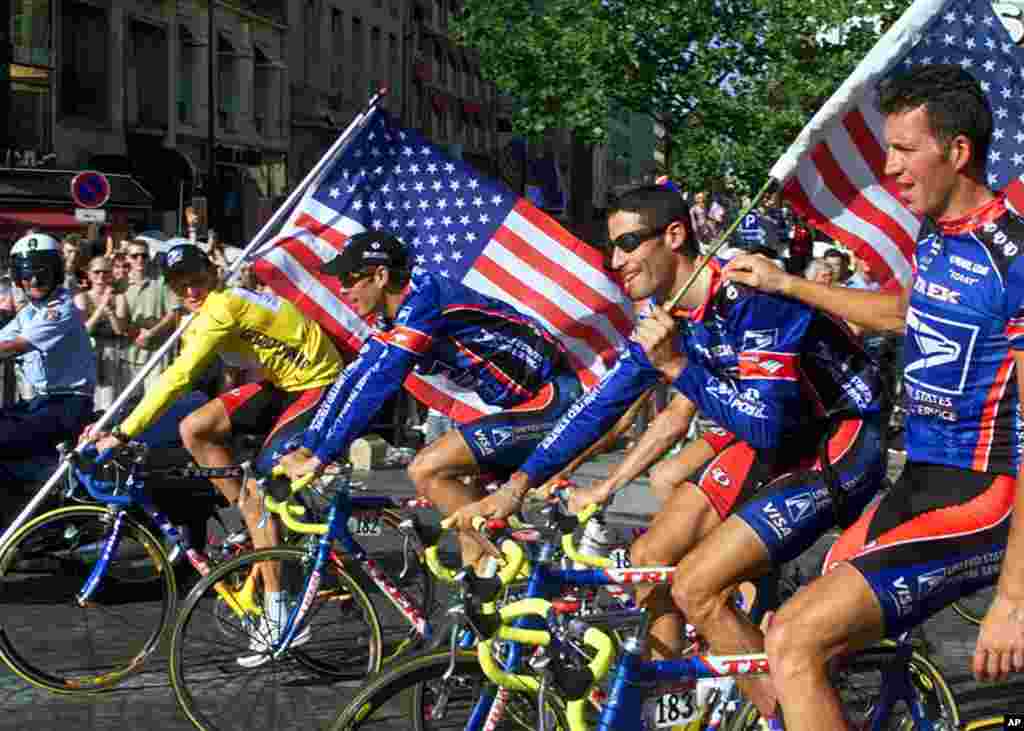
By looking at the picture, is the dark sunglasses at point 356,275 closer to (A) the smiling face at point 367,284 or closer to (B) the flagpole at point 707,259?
(A) the smiling face at point 367,284

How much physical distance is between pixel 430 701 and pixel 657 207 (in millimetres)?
1977

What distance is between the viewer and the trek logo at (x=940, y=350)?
173 inches

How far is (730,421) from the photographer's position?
17.7 ft

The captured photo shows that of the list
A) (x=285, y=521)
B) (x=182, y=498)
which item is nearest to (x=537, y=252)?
(x=182, y=498)

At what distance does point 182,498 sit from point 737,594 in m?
3.93

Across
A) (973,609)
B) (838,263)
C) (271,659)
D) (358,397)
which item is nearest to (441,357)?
(358,397)

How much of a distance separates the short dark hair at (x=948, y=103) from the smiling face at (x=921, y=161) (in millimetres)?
16

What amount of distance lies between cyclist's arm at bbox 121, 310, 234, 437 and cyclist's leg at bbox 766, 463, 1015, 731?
13.1ft

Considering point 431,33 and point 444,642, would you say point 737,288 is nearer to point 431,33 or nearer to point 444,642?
point 444,642

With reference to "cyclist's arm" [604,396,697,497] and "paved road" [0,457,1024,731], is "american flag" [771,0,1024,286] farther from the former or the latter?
"paved road" [0,457,1024,731]

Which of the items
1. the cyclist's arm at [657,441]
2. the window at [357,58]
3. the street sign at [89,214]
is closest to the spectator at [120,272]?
the street sign at [89,214]

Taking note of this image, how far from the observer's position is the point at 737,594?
21.4 feet

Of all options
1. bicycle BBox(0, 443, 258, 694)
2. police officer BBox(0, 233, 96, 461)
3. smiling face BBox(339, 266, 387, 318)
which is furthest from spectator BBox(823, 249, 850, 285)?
bicycle BBox(0, 443, 258, 694)

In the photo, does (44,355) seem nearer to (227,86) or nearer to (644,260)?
(644,260)
